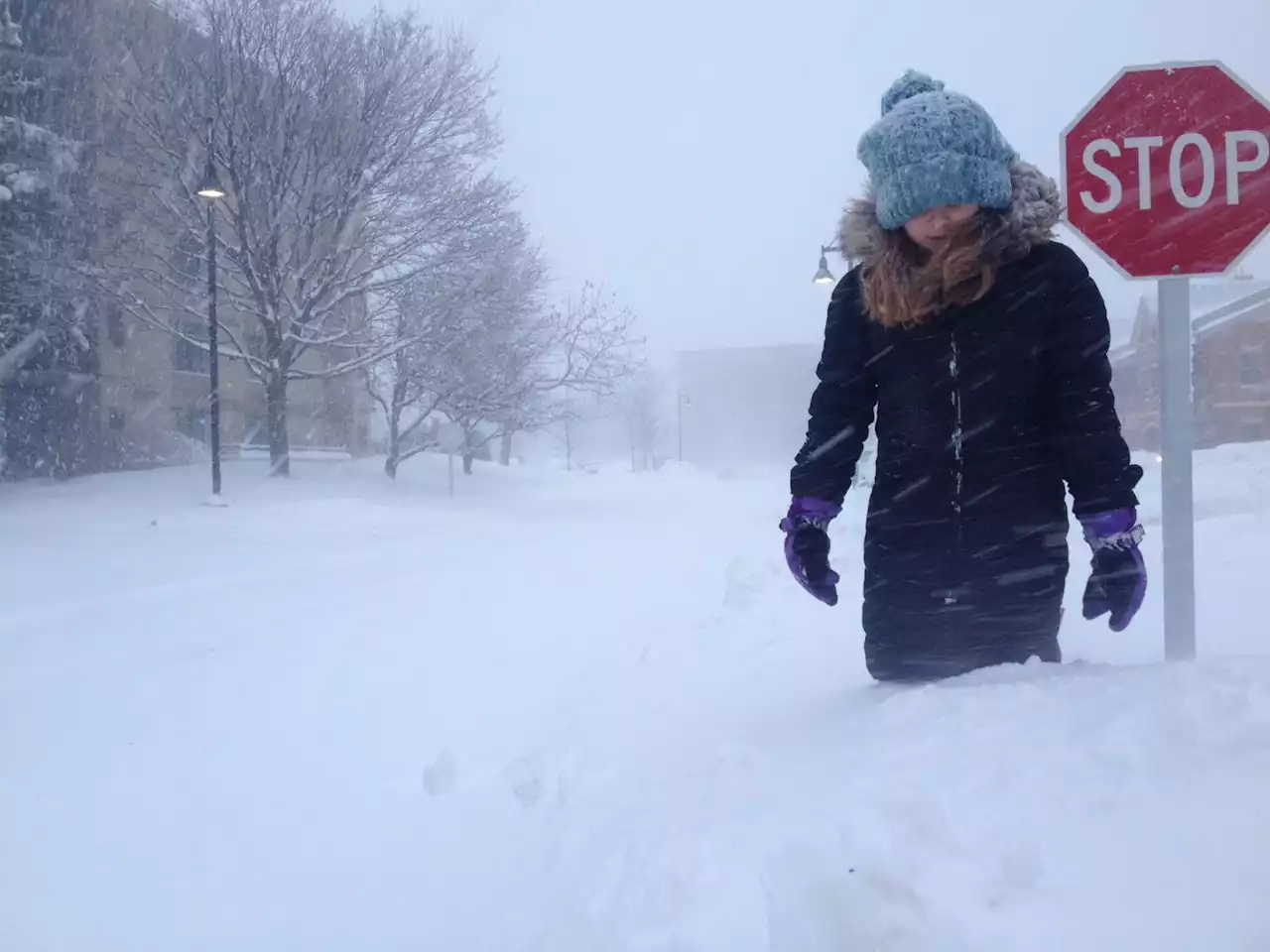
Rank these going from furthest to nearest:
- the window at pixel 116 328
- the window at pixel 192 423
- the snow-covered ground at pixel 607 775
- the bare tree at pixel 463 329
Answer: the window at pixel 192 423 < the window at pixel 116 328 < the bare tree at pixel 463 329 < the snow-covered ground at pixel 607 775

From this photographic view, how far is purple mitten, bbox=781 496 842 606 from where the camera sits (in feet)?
9.30

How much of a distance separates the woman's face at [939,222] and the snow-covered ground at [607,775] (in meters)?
1.19

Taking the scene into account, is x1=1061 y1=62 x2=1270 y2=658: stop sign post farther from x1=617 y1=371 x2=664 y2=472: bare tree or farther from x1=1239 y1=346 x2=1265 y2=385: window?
x1=617 y1=371 x2=664 y2=472: bare tree

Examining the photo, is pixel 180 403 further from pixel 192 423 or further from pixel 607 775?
pixel 607 775

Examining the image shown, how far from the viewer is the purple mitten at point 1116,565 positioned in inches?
98.3

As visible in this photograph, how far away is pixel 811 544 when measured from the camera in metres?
2.83

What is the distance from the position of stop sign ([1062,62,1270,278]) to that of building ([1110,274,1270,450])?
2249cm

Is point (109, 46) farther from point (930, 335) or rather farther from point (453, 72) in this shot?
point (930, 335)

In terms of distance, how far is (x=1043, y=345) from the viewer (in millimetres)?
2564

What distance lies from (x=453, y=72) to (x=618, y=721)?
19.4m

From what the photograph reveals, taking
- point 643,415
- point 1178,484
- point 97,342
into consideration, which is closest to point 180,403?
point 97,342

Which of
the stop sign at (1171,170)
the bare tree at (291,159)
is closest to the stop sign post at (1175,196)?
the stop sign at (1171,170)

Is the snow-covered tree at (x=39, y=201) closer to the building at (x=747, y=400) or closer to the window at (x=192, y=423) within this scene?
the window at (x=192, y=423)

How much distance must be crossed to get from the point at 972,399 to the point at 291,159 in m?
18.9
